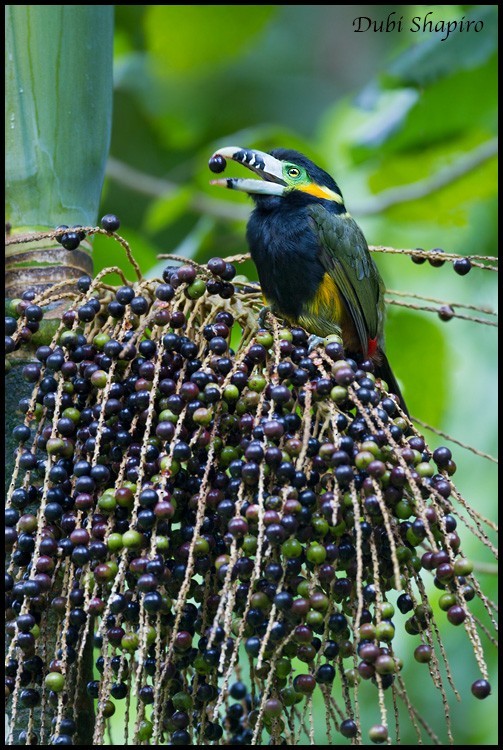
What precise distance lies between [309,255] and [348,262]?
11cm

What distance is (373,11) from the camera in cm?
571

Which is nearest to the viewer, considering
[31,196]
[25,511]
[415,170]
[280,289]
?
[25,511]

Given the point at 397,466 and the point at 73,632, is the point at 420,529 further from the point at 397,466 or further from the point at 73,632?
the point at 73,632

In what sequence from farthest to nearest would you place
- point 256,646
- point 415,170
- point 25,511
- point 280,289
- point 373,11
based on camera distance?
point 373,11 < point 415,170 < point 280,289 < point 25,511 < point 256,646

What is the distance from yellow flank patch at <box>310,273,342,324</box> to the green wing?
0.01 metres

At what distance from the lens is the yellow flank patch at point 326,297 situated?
231cm

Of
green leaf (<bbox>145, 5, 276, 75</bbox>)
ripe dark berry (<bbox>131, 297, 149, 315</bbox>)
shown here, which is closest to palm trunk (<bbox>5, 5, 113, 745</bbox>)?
ripe dark berry (<bbox>131, 297, 149, 315</bbox>)

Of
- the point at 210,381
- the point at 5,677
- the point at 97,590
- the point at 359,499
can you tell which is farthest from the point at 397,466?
the point at 5,677

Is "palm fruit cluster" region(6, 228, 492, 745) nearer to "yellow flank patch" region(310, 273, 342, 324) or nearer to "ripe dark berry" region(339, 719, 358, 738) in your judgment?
"ripe dark berry" region(339, 719, 358, 738)

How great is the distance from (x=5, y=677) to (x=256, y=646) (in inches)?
16.6

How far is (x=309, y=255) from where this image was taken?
2.30 metres

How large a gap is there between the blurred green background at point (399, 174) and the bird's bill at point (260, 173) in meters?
0.50

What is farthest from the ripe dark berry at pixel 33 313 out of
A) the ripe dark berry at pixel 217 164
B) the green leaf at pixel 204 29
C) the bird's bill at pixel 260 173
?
the green leaf at pixel 204 29

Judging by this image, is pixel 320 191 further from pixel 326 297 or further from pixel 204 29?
pixel 204 29
